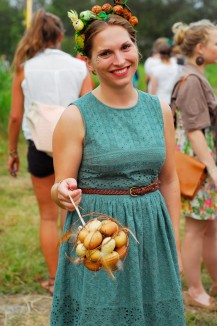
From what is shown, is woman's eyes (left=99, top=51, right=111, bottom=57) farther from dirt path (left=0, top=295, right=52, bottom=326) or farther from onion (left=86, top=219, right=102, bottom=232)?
dirt path (left=0, top=295, right=52, bottom=326)

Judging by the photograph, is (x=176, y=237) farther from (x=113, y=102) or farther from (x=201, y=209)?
(x=201, y=209)

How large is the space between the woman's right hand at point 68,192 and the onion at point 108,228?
0.20 m

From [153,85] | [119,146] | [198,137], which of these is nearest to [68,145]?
[119,146]

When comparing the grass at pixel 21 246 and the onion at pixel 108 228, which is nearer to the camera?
the onion at pixel 108 228

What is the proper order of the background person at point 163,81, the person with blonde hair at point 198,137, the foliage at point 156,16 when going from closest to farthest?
1. the person with blonde hair at point 198,137
2. the background person at point 163,81
3. the foliage at point 156,16

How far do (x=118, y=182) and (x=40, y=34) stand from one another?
1.89 metres

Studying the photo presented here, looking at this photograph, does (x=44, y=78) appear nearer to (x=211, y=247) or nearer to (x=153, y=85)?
(x=211, y=247)

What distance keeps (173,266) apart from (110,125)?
626 mm

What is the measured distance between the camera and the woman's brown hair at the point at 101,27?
2.48m

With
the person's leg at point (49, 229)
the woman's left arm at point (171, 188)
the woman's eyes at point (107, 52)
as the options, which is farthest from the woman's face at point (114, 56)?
the person's leg at point (49, 229)

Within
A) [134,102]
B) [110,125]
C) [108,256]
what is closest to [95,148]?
[110,125]

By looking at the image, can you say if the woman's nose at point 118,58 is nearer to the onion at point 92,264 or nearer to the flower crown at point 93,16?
the flower crown at point 93,16

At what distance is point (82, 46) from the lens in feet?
8.43

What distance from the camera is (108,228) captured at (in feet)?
6.84
